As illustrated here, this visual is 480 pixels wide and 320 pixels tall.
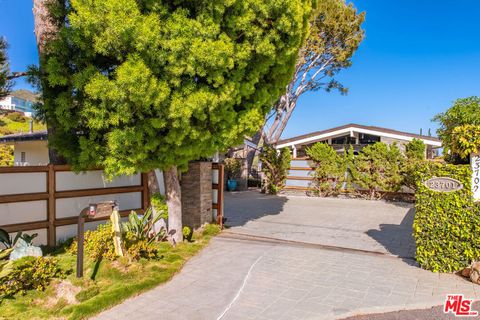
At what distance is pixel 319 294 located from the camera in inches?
186

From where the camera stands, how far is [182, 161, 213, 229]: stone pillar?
327 inches

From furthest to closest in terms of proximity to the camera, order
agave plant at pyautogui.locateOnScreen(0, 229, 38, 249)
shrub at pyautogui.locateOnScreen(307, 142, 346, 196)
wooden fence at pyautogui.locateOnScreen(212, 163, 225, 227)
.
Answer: shrub at pyautogui.locateOnScreen(307, 142, 346, 196)
wooden fence at pyautogui.locateOnScreen(212, 163, 225, 227)
agave plant at pyautogui.locateOnScreen(0, 229, 38, 249)

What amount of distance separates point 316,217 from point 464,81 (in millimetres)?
11033

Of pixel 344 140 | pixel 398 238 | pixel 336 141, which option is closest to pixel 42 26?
pixel 398 238

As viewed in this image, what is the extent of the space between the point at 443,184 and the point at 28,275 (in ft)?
20.4

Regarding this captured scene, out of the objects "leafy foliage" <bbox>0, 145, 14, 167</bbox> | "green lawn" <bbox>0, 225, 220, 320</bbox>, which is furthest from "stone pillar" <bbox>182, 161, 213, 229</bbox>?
"leafy foliage" <bbox>0, 145, 14, 167</bbox>

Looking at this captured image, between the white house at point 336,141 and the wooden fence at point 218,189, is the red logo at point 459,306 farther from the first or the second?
the white house at point 336,141

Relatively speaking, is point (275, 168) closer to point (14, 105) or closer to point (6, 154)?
point (14, 105)

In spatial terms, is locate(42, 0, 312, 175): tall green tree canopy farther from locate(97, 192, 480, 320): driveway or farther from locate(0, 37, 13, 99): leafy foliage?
locate(97, 192, 480, 320): driveway

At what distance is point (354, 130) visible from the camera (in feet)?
60.6

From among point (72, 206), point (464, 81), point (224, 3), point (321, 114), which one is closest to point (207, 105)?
point (224, 3)

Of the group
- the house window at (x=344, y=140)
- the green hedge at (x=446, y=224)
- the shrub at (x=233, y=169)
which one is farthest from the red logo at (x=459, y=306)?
the house window at (x=344, y=140)

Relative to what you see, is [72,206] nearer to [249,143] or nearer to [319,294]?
[319,294]

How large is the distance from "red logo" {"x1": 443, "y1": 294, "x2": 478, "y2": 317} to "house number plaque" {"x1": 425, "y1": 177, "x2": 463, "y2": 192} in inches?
64.5
